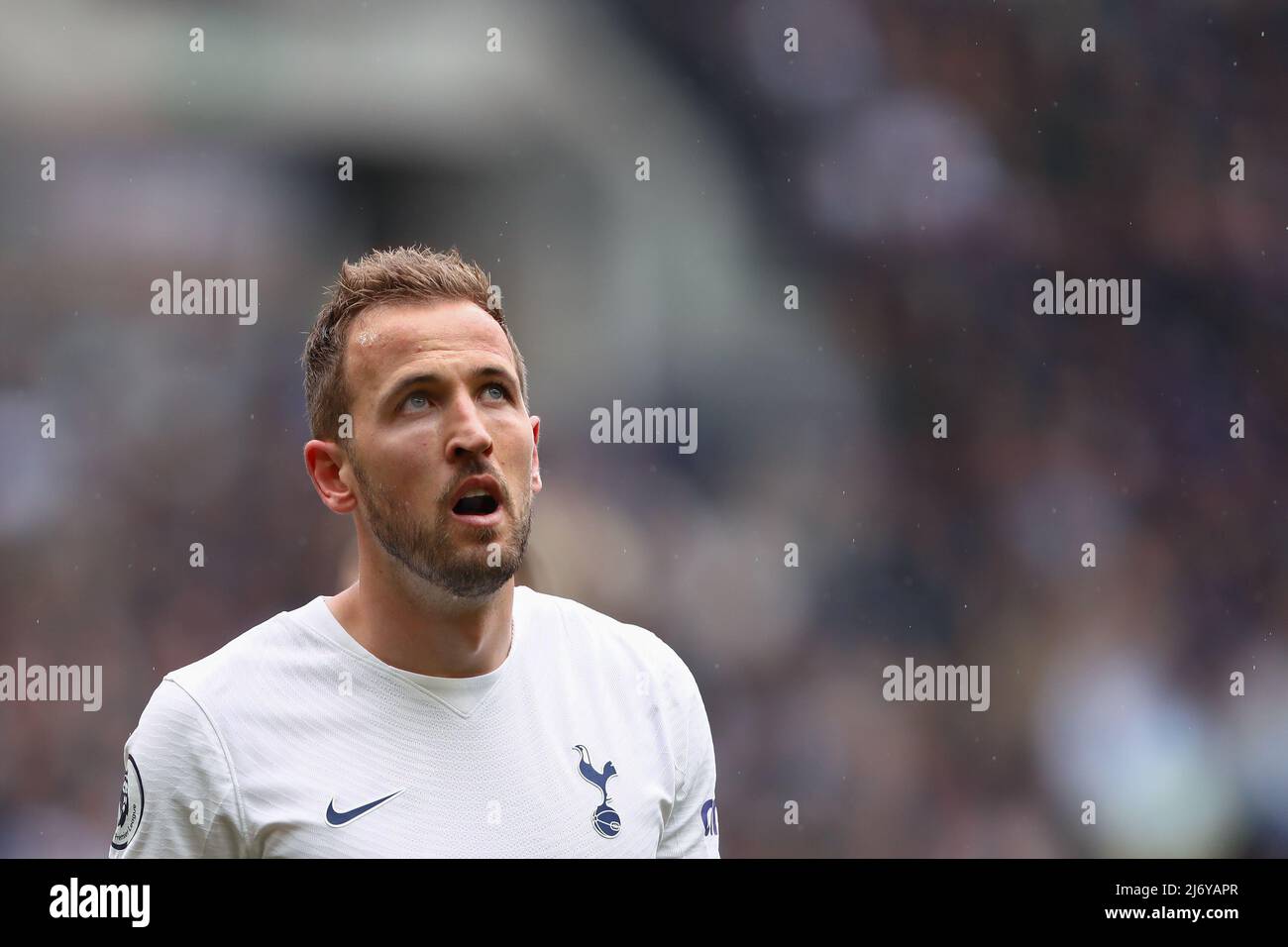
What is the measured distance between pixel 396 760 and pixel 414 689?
0.46 feet

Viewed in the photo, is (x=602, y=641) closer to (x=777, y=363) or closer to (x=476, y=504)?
(x=476, y=504)

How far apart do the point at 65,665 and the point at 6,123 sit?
272cm

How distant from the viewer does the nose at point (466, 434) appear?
2271 millimetres

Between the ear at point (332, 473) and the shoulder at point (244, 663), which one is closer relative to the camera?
the shoulder at point (244, 663)

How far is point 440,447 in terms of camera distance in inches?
90.0

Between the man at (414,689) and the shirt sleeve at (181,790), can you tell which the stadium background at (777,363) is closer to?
the man at (414,689)

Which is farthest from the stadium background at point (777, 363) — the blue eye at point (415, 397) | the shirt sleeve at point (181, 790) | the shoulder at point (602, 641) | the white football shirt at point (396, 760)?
the shirt sleeve at point (181, 790)

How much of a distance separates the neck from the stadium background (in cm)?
286

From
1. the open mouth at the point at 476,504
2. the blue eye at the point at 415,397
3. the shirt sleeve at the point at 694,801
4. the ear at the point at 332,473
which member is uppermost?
the blue eye at the point at 415,397

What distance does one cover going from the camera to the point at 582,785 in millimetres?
2344

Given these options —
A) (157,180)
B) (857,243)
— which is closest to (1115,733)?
(857,243)

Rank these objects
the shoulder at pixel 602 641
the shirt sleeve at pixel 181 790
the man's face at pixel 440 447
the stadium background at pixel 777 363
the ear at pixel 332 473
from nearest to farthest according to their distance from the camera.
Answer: the shirt sleeve at pixel 181 790, the man's face at pixel 440 447, the ear at pixel 332 473, the shoulder at pixel 602 641, the stadium background at pixel 777 363

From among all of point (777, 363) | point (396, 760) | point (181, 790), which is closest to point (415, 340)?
point (396, 760)
